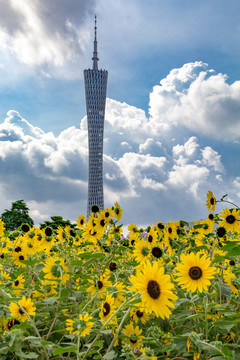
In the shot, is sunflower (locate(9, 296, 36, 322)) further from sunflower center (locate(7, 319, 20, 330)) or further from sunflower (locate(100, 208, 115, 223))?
sunflower (locate(100, 208, 115, 223))

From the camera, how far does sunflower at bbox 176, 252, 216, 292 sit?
221cm

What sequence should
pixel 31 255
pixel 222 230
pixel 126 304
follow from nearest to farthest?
pixel 126 304
pixel 222 230
pixel 31 255

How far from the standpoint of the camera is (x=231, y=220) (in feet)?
12.3

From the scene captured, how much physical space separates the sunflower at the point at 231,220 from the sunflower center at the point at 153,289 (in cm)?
206

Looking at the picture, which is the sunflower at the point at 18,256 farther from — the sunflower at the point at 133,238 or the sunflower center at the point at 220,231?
the sunflower center at the point at 220,231

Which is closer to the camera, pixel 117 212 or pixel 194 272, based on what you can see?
pixel 194 272

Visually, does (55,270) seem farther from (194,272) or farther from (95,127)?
(95,127)

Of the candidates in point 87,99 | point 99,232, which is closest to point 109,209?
point 99,232

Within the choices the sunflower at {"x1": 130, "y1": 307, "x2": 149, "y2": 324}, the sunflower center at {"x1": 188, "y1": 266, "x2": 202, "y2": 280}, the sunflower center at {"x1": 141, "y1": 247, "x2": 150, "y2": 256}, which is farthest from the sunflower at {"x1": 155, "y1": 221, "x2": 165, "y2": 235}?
the sunflower center at {"x1": 188, "y1": 266, "x2": 202, "y2": 280}

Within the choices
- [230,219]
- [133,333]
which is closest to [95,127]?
[230,219]

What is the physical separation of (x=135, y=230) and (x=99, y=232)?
0.92 metres

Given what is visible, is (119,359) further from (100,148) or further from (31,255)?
Result: (100,148)

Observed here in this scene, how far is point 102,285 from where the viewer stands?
2766 millimetres

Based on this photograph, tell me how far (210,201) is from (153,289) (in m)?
2.50
